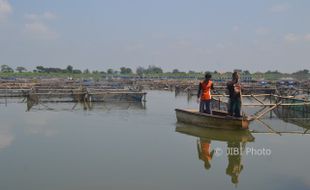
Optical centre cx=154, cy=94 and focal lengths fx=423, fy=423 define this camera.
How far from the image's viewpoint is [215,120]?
12805 millimetres

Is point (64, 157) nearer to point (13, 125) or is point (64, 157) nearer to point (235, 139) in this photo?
point (235, 139)

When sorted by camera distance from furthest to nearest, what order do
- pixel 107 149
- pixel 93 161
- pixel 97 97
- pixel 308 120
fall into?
pixel 97 97, pixel 308 120, pixel 107 149, pixel 93 161

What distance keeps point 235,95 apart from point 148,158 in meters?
4.44

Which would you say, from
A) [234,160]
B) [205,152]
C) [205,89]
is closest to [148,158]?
[205,152]

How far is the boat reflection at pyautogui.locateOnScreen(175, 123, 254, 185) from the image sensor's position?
27.2 feet

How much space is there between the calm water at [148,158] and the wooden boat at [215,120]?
0.30 metres

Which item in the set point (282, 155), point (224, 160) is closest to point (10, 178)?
point (224, 160)

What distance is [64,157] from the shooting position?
9.17 metres

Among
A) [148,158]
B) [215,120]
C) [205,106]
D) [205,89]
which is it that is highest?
[205,89]

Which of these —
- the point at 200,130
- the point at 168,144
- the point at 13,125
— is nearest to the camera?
the point at 168,144

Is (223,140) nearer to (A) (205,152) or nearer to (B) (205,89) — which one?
(A) (205,152)

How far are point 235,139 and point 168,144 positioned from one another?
193 cm

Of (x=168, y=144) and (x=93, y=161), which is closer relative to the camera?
(x=93, y=161)

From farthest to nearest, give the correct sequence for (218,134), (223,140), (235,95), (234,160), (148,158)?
(235,95) → (218,134) → (223,140) → (148,158) → (234,160)
